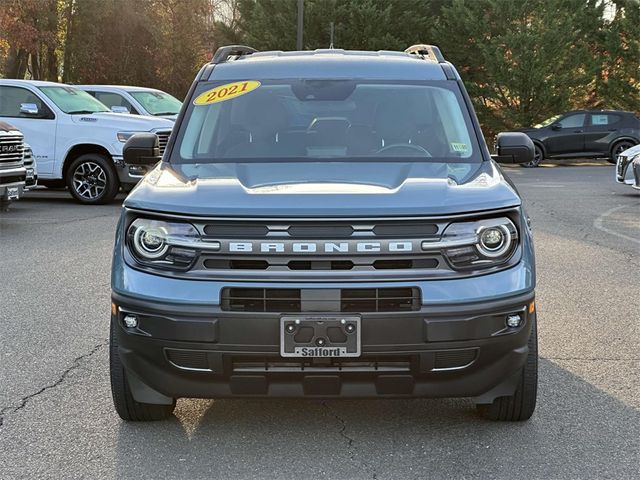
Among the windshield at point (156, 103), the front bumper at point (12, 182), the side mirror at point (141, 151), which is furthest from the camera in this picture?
the windshield at point (156, 103)

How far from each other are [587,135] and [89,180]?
17.0 m

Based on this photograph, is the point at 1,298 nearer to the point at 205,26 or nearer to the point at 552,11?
the point at 552,11

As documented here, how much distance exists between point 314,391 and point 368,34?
1354 inches

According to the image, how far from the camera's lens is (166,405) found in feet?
15.0

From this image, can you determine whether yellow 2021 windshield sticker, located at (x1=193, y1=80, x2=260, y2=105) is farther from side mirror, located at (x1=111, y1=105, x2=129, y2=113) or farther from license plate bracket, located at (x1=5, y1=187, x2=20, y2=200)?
side mirror, located at (x1=111, y1=105, x2=129, y2=113)

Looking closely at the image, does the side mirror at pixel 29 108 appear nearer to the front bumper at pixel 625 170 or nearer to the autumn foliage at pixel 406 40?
the front bumper at pixel 625 170

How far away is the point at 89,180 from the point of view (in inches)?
612

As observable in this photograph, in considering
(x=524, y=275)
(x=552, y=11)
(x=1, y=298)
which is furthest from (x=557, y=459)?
(x=552, y=11)

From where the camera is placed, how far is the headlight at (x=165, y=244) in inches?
163

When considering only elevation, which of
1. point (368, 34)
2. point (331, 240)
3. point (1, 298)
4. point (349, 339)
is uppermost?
point (368, 34)

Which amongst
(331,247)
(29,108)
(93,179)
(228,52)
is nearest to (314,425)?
(331,247)

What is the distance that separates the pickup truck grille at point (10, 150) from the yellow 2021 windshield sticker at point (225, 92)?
7.93m

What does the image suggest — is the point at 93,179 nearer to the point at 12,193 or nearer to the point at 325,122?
the point at 12,193

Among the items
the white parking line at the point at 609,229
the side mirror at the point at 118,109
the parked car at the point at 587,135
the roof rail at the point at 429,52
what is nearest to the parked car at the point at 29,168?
the side mirror at the point at 118,109
